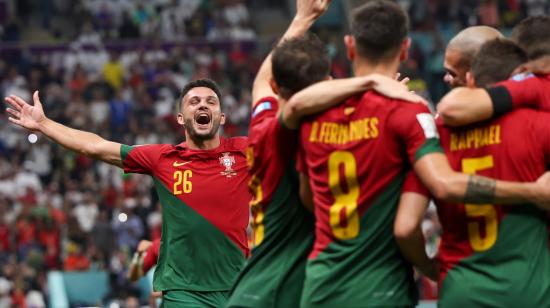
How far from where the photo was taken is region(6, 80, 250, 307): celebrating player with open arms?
8.90 meters

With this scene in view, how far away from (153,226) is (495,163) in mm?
16665

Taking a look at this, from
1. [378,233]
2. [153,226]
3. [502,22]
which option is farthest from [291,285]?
[502,22]

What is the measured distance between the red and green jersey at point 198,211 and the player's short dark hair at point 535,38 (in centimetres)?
350

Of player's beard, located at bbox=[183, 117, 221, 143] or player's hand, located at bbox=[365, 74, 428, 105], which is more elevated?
player's hand, located at bbox=[365, 74, 428, 105]

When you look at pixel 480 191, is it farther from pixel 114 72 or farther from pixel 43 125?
pixel 114 72

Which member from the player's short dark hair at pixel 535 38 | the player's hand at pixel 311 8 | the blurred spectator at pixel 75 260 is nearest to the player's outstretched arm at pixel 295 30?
the player's hand at pixel 311 8

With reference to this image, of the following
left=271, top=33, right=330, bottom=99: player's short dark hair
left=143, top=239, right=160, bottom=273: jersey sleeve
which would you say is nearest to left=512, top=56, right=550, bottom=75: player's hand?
left=271, top=33, right=330, bottom=99: player's short dark hair

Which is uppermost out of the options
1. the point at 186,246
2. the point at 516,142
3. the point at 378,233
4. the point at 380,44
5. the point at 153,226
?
the point at 380,44

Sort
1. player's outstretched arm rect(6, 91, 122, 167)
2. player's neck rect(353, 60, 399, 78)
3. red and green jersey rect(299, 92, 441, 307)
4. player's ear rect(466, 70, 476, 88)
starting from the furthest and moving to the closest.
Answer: player's outstretched arm rect(6, 91, 122, 167)
player's ear rect(466, 70, 476, 88)
player's neck rect(353, 60, 399, 78)
red and green jersey rect(299, 92, 441, 307)

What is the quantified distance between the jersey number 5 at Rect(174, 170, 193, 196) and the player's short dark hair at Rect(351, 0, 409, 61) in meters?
3.56

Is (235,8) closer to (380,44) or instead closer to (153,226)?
(153,226)

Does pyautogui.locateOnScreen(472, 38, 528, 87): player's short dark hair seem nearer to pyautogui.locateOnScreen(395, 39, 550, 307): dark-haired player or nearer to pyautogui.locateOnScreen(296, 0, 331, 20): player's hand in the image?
pyautogui.locateOnScreen(395, 39, 550, 307): dark-haired player

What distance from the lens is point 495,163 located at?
571 centimetres

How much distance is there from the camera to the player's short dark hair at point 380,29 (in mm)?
5730
